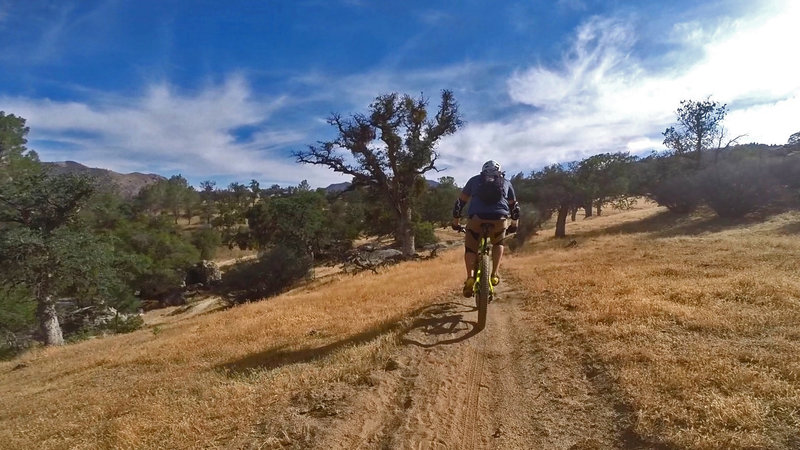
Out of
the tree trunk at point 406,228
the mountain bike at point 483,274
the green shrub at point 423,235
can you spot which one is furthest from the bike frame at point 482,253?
the green shrub at point 423,235

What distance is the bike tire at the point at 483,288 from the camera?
22.5 feet

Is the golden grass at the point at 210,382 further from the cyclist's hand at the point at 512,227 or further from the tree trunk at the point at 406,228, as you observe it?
the tree trunk at the point at 406,228

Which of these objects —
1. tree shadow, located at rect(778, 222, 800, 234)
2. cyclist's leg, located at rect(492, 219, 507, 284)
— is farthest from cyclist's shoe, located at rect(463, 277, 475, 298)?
tree shadow, located at rect(778, 222, 800, 234)

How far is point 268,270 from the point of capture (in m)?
31.0

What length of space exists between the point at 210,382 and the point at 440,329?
3.78m

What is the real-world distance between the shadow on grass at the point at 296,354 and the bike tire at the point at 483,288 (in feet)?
0.82

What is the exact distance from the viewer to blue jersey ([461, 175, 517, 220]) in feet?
22.6

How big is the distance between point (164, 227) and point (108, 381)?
51.0 m

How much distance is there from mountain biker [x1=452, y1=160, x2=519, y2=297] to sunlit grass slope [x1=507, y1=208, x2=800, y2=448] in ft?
5.59

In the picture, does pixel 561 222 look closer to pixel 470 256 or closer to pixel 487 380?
pixel 470 256

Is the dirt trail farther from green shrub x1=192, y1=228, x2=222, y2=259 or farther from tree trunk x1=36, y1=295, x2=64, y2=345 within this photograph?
green shrub x1=192, y1=228, x2=222, y2=259

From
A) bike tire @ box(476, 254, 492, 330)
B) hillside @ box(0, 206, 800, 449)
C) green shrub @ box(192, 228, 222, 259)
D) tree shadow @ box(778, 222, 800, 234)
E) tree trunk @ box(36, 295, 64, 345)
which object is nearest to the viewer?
hillside @ box(0, 206, 800, 449)

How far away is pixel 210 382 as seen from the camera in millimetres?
6094

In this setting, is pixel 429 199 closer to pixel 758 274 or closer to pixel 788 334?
pixel 758 274
